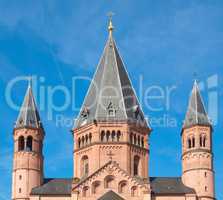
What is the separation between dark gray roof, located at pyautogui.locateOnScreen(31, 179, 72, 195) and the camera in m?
91.7

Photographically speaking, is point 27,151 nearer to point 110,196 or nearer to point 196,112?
point 110,196

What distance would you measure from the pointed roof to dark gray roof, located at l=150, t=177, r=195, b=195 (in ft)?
24.4

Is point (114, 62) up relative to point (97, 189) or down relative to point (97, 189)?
up

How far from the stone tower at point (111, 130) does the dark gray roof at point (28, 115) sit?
16.6 ft

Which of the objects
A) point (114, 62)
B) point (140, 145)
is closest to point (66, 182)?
point (140, 145)

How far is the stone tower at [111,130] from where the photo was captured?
9388 cm

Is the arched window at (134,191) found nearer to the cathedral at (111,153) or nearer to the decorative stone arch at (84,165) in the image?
the cathedral at (111,153)

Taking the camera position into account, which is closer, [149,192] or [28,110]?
[149,192]

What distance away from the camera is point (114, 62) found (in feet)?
329

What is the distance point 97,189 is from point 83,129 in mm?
8464

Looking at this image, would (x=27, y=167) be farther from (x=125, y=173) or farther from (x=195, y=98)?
(x=195, y=98)

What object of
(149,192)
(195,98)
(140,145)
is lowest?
(149,192)

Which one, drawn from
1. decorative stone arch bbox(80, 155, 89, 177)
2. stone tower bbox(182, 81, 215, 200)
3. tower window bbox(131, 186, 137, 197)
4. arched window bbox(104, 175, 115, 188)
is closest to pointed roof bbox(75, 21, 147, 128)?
decorative stone arch bbox(80, 155, 89, 177)

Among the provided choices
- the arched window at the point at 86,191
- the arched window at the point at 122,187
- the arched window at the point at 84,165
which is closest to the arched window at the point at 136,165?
the arched window at the point at 122,187
